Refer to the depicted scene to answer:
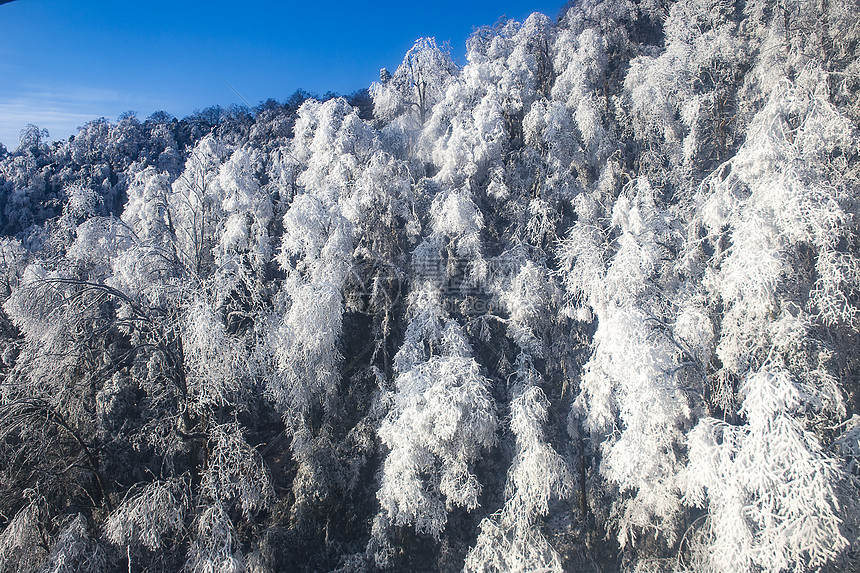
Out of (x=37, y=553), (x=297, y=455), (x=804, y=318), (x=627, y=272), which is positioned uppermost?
(x=627, y=272)

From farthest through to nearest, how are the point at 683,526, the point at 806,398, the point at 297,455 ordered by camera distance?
the point at 297,455, the point at 683,526, the point at 806,398

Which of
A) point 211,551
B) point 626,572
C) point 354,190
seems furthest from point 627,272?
point 211,551

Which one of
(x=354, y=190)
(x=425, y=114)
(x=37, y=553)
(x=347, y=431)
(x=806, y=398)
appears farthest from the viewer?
(x=425, y=114)

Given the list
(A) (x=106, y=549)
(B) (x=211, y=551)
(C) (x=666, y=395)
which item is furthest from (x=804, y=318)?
(A) (x=106, y=549)

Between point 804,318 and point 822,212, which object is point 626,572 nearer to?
point 804,318

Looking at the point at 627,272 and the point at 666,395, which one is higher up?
the point at 627,272

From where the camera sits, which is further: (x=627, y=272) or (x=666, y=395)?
(x=627, y=272)
